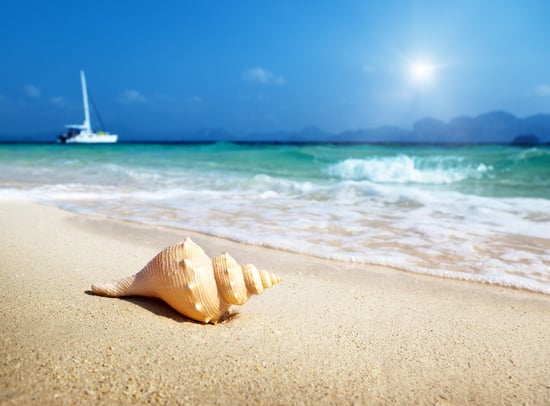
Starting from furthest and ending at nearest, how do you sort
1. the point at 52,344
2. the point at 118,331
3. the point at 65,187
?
the point at 65,187
the point at 118,331
the point at 52,344

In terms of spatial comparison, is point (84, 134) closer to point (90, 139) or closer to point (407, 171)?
point (90, 139)

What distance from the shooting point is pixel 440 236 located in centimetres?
459

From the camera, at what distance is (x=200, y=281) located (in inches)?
79.6

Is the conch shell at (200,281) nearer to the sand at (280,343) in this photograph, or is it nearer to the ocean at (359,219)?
the sand at (280,343)

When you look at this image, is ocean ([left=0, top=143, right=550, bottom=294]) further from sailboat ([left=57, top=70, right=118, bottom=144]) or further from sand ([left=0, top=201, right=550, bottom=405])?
sailboat ([left=57, top=70, right=118, bottom=144])

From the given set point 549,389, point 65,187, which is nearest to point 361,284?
point 549,389

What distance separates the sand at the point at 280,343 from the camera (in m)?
1.54

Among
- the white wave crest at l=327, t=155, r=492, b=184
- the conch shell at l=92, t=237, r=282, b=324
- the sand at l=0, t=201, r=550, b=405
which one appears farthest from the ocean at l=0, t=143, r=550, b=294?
the white wave crest at l=327, t=155, r=492, b=184

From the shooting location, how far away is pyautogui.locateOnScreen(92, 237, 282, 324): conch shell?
2.02m

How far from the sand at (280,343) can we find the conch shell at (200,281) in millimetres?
93

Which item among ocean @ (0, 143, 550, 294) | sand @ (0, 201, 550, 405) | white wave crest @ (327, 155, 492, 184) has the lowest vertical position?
white wave crest @ (327, 155, 492, 184)

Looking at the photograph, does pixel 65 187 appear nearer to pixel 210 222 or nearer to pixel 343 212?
pixel 210 222

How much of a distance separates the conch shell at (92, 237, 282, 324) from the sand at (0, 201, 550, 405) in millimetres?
93

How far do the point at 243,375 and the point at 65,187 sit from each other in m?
7.99
